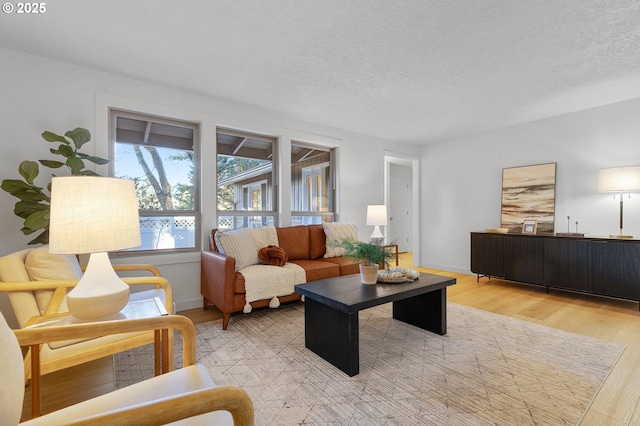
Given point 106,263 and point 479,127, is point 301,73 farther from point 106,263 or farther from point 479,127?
point 479,127

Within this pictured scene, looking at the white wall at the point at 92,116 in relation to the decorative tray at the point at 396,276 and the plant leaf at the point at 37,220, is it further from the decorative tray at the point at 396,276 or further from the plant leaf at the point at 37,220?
the decorative tray at the point at 396,276

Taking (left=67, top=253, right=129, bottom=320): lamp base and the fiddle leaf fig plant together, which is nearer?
(left=67, top=253, right=129, bottom=320): lamp base

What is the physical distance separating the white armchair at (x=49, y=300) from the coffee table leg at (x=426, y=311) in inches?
79.9

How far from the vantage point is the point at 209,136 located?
3480 mm

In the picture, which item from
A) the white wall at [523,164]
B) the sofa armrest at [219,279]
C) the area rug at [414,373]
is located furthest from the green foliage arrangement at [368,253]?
the white wall at [523,164]

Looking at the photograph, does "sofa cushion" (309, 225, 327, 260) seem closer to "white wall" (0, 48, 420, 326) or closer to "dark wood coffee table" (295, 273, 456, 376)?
"white wall" (0, 48, 420, 326)

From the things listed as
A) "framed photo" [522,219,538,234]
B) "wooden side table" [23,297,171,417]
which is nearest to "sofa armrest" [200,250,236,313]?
"wooden side table" [23,297,171,417]

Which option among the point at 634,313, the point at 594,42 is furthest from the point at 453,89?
the point at 634,313

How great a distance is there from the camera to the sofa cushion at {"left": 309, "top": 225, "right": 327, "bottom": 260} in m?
3.91

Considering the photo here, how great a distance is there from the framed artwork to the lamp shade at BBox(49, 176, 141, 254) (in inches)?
190

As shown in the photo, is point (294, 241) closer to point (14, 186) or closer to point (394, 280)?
point (394, 280)

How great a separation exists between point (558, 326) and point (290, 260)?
9.13 feet

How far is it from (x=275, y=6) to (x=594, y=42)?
96.9 inches

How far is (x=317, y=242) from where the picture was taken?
396cm
